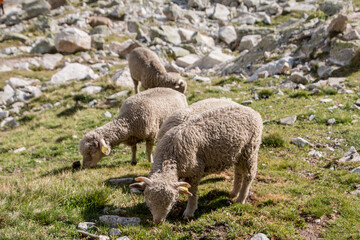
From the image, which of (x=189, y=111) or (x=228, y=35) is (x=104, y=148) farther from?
(x=228, y=35)

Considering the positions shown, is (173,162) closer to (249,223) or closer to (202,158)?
(202,158)

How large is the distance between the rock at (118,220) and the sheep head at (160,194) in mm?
524

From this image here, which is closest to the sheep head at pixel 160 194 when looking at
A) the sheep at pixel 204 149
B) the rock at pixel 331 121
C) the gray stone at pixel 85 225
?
the sheep at pixel 204 149

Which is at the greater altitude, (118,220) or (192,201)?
(192,201)

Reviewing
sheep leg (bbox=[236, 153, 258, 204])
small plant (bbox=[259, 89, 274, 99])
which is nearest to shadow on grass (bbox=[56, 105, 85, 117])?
small plant (bbox=[259, 89, 274, 99])

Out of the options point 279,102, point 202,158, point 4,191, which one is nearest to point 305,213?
point 202,158

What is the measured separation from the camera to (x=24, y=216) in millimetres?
5348

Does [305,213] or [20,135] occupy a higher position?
[305,213]

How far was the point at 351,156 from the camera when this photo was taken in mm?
8305

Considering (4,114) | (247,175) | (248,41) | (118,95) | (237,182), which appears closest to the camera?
(247,175)

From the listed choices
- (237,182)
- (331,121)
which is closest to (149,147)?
(237,182)

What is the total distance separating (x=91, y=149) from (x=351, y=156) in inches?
289

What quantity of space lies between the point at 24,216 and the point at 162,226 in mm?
2508

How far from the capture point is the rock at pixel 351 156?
321 inches
